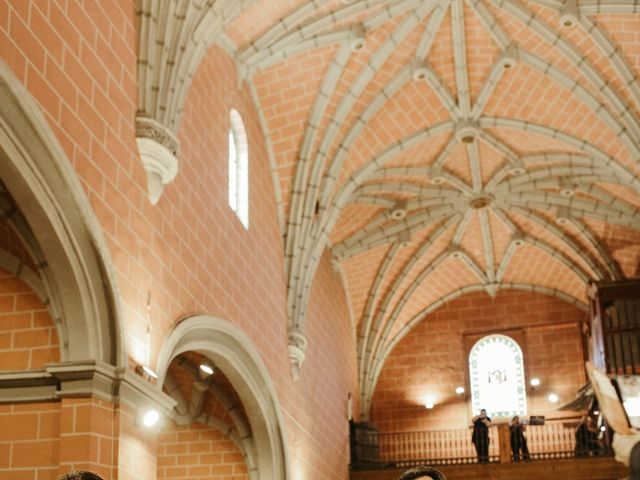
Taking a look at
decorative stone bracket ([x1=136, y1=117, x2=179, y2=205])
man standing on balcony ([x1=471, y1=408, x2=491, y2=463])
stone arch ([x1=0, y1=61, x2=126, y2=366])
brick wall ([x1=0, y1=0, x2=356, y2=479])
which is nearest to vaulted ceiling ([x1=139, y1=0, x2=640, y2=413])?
decorative stone bracket ([x1=136, y1=117, x2=179, y2=205])

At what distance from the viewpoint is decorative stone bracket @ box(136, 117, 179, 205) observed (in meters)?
10.6

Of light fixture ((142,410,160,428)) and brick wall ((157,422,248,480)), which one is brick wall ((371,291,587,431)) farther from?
light fixture ((142,410,160,428))

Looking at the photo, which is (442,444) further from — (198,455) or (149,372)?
(149,372)

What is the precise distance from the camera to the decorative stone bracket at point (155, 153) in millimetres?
10641

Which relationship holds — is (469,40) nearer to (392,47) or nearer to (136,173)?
(392,47)

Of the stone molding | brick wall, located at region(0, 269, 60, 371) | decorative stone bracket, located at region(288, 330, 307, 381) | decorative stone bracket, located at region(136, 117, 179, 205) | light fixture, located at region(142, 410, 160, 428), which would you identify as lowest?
light fixture, located at region(142, 410, 160, 428)

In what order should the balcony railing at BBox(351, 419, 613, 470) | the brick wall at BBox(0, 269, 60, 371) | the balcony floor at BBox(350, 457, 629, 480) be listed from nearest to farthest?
the brick wall at BBox(0, 269, 60, 371), the balcony floor at BBox(350, 457, 629, 480), the balcony railing at BBox(351, 419, 613, 470)

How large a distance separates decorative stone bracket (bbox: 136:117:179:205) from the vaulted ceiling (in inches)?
8.5

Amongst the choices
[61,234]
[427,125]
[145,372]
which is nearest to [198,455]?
[145,372]

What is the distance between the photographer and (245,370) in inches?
544

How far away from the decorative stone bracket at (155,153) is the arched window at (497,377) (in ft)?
47.9

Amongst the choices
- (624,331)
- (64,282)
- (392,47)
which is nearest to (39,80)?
(64,282)

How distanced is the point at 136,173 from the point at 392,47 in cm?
703

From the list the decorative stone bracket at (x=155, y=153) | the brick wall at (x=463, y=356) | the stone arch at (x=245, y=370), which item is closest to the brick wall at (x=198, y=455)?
the stone arch at (x=245, y=370)
